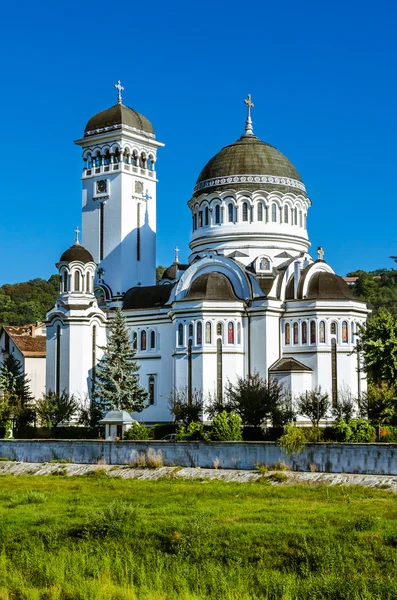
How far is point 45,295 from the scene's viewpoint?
125188mm

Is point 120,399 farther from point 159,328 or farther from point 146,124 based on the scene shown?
point 146,124

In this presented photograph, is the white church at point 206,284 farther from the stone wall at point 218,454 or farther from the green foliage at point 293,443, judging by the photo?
the green foliage at point 293,443

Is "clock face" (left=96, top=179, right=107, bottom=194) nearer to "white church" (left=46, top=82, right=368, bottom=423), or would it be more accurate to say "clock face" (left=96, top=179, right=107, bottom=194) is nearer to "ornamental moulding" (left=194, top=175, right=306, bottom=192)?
"white church" (left=46, top=82, right=368, bottom=423)

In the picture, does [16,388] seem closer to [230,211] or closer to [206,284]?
[206,284]

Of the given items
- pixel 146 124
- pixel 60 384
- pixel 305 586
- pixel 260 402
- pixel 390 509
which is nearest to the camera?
pixel 305 586

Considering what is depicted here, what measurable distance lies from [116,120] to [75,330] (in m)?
14.3

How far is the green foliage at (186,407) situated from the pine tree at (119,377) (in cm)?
324

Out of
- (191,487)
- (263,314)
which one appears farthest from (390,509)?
(263,314)

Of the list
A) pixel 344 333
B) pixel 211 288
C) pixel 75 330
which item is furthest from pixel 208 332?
pixel 75 330

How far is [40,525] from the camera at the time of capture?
25.4 metres

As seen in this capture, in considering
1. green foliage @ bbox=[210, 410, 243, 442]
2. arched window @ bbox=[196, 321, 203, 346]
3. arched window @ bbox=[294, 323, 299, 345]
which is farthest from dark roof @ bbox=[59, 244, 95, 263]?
green foliage @ bbox=[210, 410, 243, 442]

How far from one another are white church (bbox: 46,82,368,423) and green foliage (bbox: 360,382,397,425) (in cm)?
1087

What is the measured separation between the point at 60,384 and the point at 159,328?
21.0 ft

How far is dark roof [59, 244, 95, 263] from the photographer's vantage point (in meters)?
56.4
